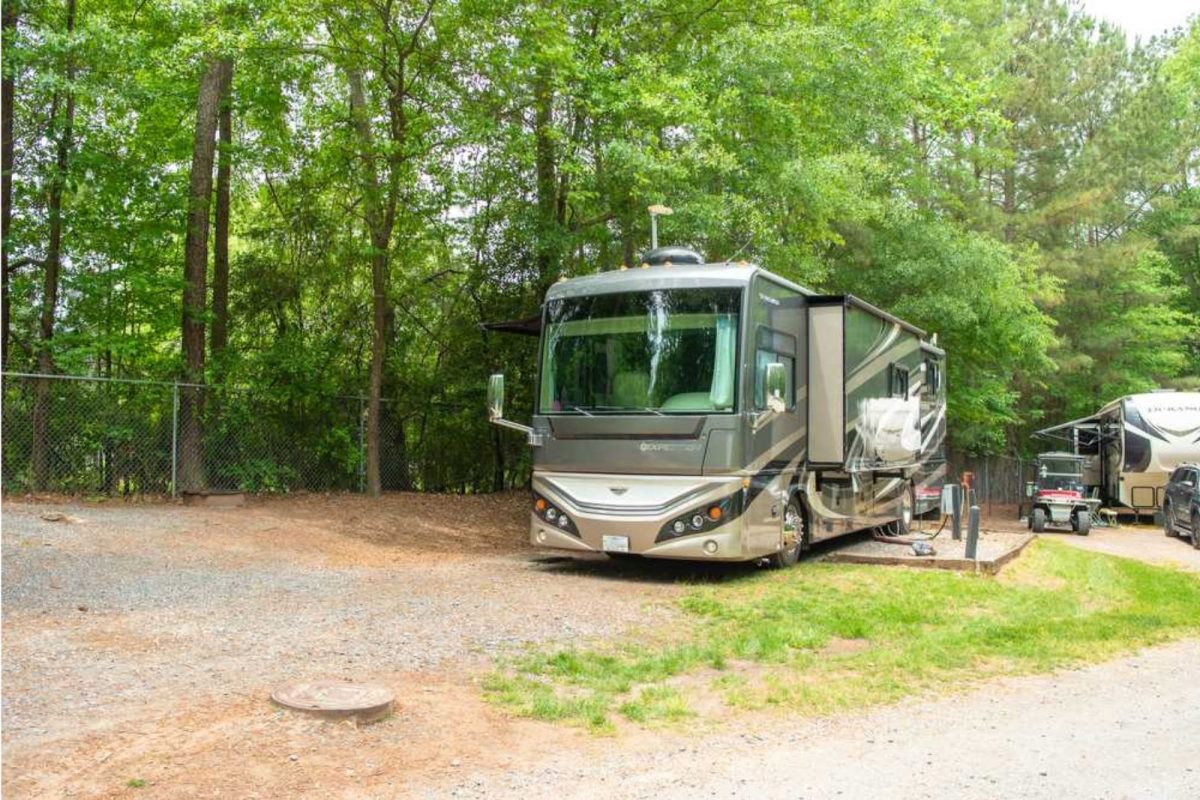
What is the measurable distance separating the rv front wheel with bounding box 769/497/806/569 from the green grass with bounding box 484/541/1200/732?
246 millimetres

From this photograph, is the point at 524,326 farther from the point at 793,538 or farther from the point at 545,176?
the point at 545,176

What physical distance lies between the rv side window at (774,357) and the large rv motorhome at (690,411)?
22 millimetres

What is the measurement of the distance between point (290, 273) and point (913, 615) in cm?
1395

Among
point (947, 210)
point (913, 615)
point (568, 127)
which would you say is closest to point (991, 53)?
point (947, 210)

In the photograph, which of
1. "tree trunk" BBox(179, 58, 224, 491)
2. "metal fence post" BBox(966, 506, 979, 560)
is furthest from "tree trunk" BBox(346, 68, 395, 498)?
"metal fence post" BBox(966, 506, 979, 560)

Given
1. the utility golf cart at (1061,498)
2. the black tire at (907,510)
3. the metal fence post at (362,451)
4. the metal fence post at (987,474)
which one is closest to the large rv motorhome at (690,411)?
the black tire at (907,510)

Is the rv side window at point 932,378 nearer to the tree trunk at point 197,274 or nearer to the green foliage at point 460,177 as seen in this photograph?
the green foliage at point 460,177

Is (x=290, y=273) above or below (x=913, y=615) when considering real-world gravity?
above

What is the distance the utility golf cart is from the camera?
2167cm

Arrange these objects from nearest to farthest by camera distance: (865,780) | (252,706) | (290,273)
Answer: (865,780) → (252,706) → (290,273)

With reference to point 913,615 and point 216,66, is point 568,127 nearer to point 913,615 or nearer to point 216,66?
Result: point 216,66

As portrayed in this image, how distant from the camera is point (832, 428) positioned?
36.7ft

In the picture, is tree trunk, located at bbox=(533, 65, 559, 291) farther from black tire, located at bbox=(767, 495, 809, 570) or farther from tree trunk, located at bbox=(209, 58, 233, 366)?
black tire, located at bbox=(767, 495, 809, 570)

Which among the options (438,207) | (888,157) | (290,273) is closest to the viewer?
(438,207)
